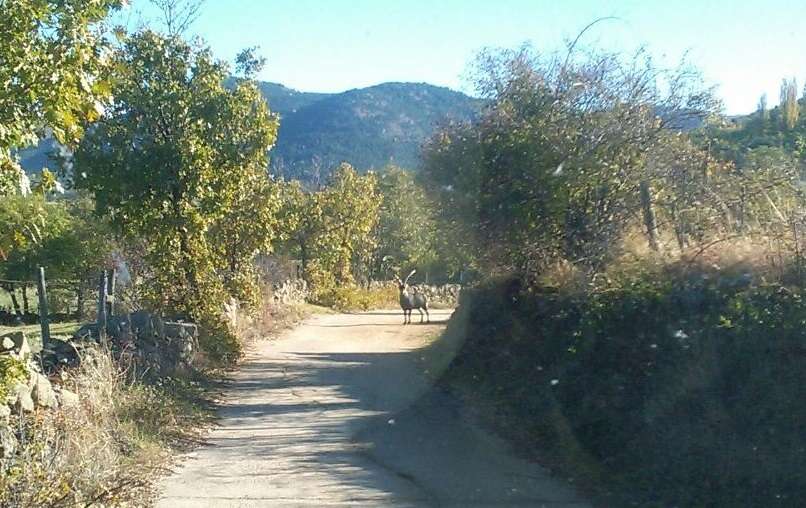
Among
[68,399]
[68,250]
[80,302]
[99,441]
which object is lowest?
[99,441]

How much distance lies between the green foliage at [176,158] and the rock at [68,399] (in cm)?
790

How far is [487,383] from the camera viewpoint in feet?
40.9

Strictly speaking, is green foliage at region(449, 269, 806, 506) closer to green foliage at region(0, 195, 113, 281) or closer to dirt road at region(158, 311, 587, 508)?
dirt road at region(158, 311, 587, 508)

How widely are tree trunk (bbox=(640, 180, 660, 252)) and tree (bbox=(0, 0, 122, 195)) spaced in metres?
7.65

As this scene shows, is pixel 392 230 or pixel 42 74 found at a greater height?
pixel 392 230

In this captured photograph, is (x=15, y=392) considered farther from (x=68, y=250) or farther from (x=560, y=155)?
(x=68, y=250)

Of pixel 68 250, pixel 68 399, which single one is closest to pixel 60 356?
pixel 68 399

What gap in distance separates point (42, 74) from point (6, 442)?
308 centimetres

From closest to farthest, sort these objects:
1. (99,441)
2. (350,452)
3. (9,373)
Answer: (9,373), (99,441), (350,452)

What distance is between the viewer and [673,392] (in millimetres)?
8148

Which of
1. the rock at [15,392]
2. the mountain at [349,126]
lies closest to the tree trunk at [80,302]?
the mountain at [349,126]

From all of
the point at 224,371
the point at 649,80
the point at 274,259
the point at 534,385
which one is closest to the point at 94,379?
the point at 534,385

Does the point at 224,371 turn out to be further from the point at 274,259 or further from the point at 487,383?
the point at 274,259

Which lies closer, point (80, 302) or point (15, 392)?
point (15, 392)
